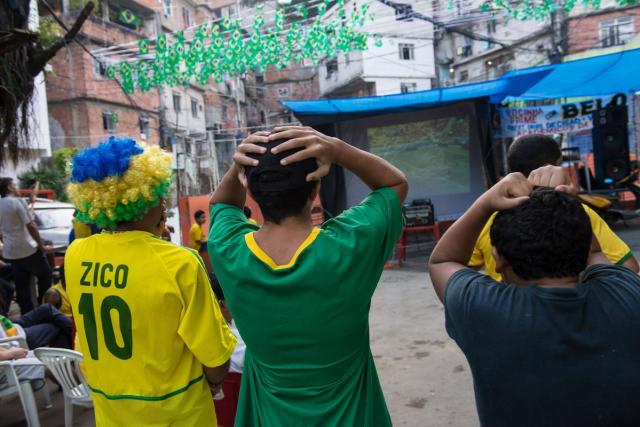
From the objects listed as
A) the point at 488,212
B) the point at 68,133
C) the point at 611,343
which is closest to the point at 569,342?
the point at 611,343

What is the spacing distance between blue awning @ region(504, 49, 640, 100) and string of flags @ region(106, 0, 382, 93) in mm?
2896

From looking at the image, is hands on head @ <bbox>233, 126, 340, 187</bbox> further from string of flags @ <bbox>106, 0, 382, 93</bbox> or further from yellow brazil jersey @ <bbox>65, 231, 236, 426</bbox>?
string of flags @ <bbox>106, 0, 382, 93</bbox>

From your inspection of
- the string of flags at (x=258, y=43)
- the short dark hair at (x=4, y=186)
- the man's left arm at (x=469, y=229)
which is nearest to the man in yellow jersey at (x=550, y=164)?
the man's left arm at (x=469, y=229)

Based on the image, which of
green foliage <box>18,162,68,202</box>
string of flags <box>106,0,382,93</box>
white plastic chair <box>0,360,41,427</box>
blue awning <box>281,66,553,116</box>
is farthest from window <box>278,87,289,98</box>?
white plastic chair <box>0,360,41,427</box>

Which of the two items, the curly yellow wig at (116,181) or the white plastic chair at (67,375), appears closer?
the curly yellow wig at (116,181)

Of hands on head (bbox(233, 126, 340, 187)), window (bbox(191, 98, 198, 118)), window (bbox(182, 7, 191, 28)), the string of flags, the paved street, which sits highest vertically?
window (bbox(182, 7, 191, 28))

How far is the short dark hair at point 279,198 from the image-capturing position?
127 cm

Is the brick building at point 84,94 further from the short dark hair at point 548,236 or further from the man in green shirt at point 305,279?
the short dark hair at point 548,236

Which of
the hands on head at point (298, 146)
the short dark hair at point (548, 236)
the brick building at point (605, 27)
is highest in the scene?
the brick building at point (605, 27)

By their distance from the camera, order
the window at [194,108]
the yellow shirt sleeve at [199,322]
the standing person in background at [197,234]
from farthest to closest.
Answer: the window at [194,108] < the standing person in background at [197,234] < the yellow shirt sleeve at [199,322]

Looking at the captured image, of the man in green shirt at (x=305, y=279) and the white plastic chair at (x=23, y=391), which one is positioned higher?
the man in green shirt at (x=305, y=279)

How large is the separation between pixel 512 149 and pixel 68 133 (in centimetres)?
2499

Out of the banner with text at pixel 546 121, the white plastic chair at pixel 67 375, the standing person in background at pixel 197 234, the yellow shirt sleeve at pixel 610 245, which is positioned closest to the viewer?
the yellow shirt sleeve at pixel 610 245

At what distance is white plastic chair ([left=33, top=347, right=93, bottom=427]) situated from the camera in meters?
3.26
